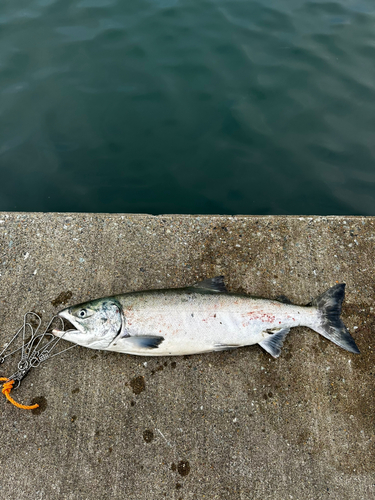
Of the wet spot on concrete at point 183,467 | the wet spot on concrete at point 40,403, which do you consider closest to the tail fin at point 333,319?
the wet spot on concrete at point 183,467

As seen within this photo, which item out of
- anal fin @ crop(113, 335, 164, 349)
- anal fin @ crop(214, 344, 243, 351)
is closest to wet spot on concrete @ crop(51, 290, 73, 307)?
anal fin @ crop(113, 335, 164, 349)

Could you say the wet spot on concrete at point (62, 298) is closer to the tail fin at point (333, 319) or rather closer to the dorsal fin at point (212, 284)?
the dorsal fin at point (212, 284)

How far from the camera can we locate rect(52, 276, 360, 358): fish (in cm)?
311

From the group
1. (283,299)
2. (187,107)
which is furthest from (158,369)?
(187,107)

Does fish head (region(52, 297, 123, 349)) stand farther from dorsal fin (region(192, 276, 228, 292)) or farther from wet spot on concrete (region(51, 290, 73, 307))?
dorsal fin (region(192, 276, 228, 292))

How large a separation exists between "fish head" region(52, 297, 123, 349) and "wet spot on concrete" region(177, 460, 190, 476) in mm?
1426

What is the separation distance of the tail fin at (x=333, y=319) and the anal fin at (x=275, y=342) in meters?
0.39

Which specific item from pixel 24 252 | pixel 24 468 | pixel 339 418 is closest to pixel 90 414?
pixel 24 468

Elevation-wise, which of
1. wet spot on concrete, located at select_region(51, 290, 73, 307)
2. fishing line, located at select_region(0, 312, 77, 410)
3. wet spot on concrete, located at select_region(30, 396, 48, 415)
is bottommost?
wet spot on concrete, located at select_region(30, 396, 48, 415)

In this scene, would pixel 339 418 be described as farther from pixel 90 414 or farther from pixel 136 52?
pixel 136 52

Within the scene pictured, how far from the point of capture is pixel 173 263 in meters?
3.82

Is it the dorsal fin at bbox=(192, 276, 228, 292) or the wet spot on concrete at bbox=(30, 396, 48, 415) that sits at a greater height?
the dorsal fin at bbox=(192, 276, 228, 292)

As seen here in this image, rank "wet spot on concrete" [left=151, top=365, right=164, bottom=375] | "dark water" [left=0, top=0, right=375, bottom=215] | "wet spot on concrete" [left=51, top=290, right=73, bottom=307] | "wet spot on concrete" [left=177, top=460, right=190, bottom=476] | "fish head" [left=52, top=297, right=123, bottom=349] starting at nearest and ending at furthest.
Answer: "wet spot on concrete" [left=177, top=460, right=190, bottom=476] → "fish head" [left=52, top=297, right=123, bottom=349] → "wet spot on concrete" [left=151, top=365, right=164, bottom=375] → "wet spot on concrete" [left=51, top=290, right=73, bottom=307] → "dark water" [left=0, top=0, right=375, bottom=215]

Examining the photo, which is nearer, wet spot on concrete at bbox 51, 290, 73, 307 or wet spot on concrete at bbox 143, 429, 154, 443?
wet spot on concrete at bbox 143, 429, 154, 443
